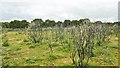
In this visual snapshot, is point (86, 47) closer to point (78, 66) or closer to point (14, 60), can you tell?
point (78, 66)

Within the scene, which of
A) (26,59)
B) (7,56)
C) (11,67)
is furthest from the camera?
(7,56)

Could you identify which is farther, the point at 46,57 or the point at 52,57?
the point at 46,57

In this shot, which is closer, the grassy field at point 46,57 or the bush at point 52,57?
the grassy field at point 46,57

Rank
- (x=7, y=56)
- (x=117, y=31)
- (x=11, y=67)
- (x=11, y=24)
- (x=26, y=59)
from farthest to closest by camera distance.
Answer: (x=11, y=24), (x=117, y=31), (x=7, y=56), (x=26, y=59), (x=11, y=67)

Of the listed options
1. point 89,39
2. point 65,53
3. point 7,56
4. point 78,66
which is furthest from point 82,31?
point 7,56

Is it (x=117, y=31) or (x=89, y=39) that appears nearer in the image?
(x=89, y=39)

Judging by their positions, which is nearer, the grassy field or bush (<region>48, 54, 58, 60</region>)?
the grassy field

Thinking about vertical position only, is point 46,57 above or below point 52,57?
below

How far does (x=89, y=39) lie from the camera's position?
77.3 ft

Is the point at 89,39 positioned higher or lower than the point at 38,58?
higher

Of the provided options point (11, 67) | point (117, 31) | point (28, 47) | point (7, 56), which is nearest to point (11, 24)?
point (117, 31)

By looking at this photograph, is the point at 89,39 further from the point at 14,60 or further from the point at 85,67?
the point at 14,60

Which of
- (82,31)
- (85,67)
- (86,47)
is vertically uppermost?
(82,31)

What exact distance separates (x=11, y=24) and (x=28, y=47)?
41886 mm
